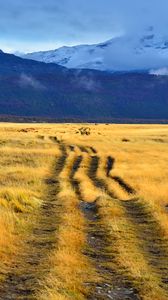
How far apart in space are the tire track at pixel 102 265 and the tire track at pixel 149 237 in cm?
102

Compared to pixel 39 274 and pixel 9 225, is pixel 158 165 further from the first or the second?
pixel 39 274

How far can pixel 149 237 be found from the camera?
19.2m

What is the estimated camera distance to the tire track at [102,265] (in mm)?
12758

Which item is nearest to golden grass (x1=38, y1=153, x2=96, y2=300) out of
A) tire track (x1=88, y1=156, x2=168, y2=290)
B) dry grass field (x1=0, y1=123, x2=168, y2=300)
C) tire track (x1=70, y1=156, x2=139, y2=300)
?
dry grass field (x1=0, y1=123, x2=168, y2=300)

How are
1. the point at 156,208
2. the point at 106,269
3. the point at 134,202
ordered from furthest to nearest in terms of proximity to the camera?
the point at 134,202 → the point at 156,208 → the point at 106,269

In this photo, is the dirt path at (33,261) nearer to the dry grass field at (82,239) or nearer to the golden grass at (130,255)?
the dry grass field at (82,239)

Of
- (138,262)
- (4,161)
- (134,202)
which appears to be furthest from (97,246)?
(4,161)

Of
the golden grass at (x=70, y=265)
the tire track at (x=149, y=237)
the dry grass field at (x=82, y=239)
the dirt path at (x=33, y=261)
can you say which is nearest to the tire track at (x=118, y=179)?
the dry grass field at (x=82, y=239)

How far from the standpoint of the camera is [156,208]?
24500 mm

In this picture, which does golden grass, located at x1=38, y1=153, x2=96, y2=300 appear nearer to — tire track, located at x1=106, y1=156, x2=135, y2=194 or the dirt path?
the dirt path

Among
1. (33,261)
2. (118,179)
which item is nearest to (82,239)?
(33,261)

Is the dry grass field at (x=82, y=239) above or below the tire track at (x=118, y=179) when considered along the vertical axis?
above

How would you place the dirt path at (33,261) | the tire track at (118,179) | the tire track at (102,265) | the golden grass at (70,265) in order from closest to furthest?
the golden grass at (70,265) < the dirt path at (33,261) < the tire track at (102,265) < the tire track at (118,179)

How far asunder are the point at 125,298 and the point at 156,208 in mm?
12233
